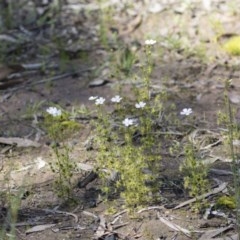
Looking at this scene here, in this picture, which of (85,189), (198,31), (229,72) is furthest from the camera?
(198,31)

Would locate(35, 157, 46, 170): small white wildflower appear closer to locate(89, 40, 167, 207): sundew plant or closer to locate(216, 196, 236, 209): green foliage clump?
locate(89, 40, 167, 207): sundew plant

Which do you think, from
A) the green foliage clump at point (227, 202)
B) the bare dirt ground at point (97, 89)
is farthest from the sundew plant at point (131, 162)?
the green foliage clump at point (227, 202)

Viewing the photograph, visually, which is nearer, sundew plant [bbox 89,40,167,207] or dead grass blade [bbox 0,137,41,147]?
sundew plant [bbox 89,40,167,207]

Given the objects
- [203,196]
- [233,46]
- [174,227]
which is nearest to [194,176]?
[203,196]

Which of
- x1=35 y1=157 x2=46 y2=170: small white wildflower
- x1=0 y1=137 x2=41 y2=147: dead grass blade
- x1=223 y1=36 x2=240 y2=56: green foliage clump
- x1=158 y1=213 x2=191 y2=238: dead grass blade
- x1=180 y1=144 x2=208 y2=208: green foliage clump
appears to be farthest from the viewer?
x1=223 y1=36 x2=240 y2=56: green foliage clump

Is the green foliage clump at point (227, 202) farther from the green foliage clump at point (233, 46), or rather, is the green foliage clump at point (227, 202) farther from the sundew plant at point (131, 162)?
the green foliage clump at point (233, 46)

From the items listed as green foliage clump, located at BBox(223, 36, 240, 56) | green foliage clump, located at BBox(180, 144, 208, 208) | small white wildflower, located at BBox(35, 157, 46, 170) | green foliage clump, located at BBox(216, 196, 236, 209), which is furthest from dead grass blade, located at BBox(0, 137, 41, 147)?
green foliage clump, located at BBox(223, 36, 240, 56)

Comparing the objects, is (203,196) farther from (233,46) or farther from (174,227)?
(233,46)

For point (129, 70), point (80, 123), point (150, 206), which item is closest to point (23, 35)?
point (129, 70)

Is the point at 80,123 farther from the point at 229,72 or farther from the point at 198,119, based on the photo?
the point at 229,72
